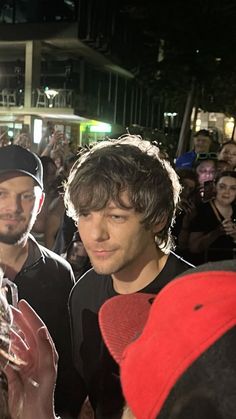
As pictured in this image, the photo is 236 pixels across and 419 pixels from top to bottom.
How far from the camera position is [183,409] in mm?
785

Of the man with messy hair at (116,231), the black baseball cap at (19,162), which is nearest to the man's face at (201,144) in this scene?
the black baseball cap at (19,162)

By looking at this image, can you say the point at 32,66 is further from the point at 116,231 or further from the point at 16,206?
the point at 116,231

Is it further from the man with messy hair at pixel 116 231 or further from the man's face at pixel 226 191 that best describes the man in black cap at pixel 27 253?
the man's face at pixel 226 191

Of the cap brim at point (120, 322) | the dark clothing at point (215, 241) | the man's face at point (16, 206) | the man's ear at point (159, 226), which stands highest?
the cap brim at point (120, 322)

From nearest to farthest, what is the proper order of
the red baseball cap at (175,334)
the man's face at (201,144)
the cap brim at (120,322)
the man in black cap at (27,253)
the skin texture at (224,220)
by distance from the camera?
the red baseball cap at (175,334) < the cap brim at (120,322) < the man in black cap at (27,253) < the skin texture at (224,220) < the man's face at (201,144)

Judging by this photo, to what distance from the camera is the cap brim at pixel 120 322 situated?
116 centimetres

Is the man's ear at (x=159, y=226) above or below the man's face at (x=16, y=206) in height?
above

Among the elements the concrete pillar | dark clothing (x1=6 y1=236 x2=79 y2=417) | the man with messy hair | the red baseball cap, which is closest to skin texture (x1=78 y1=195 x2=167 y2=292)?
the man with messy hair

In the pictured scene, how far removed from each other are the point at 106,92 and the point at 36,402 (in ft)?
104

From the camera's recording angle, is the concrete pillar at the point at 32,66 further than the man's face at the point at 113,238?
Yes

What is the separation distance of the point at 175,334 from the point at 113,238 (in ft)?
4.17

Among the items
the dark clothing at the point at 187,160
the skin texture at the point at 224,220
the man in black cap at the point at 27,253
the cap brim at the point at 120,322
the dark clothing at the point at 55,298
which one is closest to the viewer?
the cap brim at the point at 120,322

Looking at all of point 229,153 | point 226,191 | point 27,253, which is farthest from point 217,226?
point 229,153

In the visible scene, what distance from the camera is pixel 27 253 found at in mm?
2842
